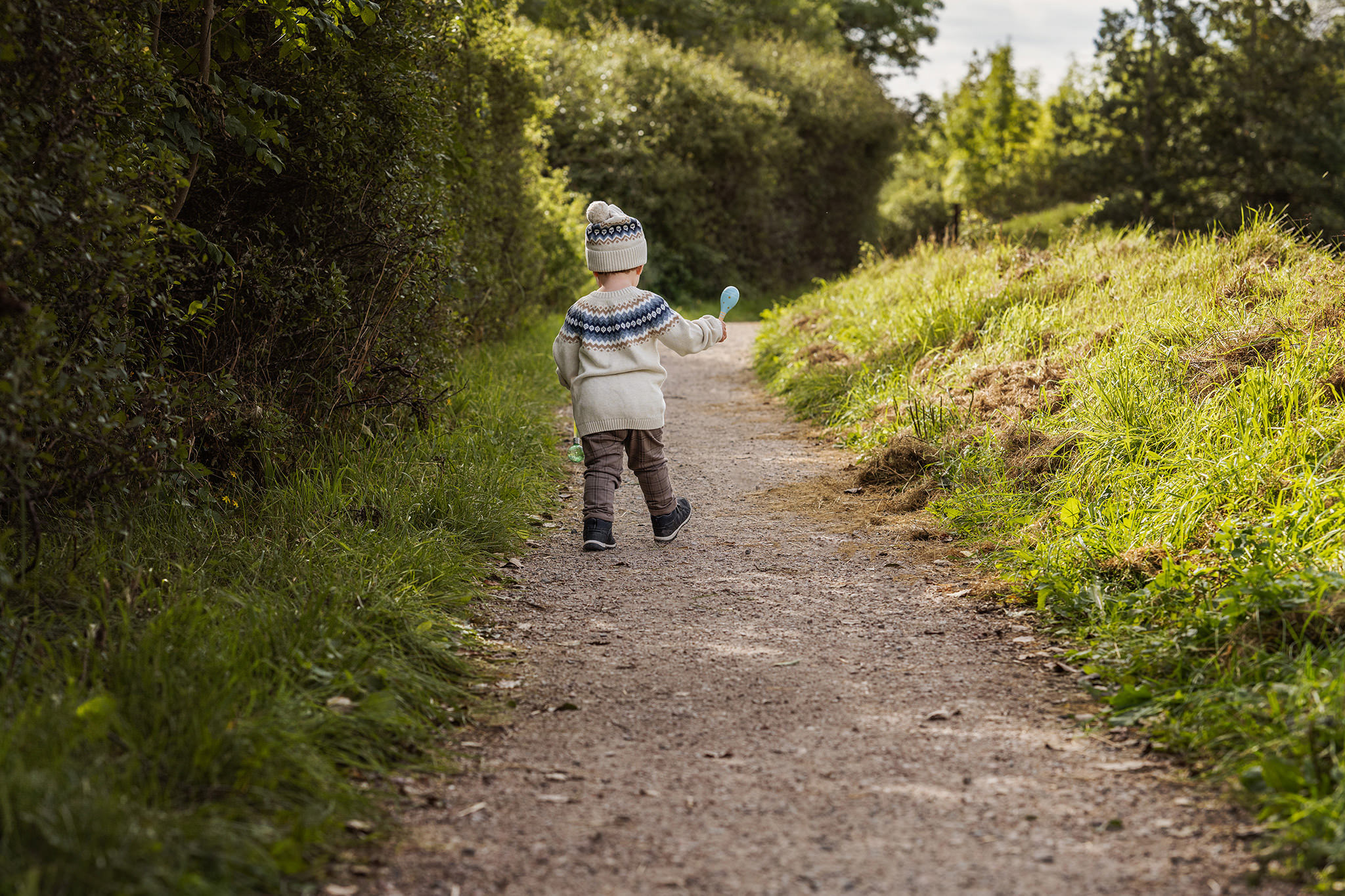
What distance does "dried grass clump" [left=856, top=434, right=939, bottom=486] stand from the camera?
641 centimetres

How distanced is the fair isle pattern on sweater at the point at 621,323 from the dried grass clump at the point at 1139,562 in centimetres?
242

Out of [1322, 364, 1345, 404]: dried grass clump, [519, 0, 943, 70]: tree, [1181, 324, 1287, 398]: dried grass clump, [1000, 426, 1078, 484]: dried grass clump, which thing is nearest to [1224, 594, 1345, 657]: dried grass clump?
[1322, 364, 1345, 404]: dried grass clump

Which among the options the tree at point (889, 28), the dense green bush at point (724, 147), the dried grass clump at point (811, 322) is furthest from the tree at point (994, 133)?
the dried grass clump at point (811, 322)

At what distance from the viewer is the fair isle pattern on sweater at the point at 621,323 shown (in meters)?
5.37

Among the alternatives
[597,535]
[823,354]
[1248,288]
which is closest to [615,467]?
[597,535]

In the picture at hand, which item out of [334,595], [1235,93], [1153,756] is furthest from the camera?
[1235,93]

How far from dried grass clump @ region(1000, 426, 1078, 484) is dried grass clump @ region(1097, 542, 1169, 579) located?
1216mm

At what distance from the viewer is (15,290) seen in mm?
3395

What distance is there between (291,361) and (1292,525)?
194 inches

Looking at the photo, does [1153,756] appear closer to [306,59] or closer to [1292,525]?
[1292,525]

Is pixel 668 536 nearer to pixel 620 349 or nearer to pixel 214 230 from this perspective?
pixel 620 349

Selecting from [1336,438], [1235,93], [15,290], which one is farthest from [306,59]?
[1235,93]

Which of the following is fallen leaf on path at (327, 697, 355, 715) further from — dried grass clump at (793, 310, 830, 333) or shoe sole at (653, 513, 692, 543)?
dried grass clump at (793, 310, 830, 333)

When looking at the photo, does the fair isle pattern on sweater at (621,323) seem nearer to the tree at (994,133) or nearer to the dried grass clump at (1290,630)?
the dried grass clump at (1290,630)
